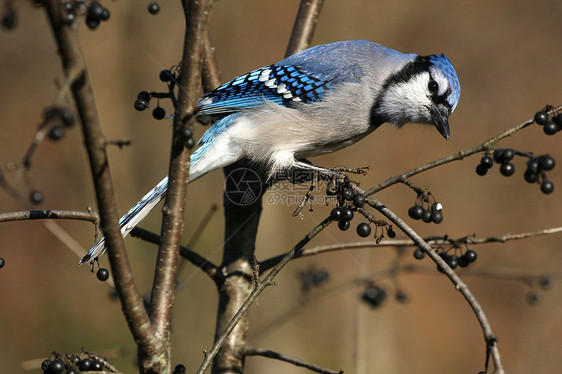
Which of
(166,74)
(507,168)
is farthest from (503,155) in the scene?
(166,74)

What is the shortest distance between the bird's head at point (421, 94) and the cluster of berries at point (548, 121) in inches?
45.7

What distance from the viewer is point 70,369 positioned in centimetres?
187

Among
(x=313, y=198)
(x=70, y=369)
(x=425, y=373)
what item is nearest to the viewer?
(x=70, y=369)

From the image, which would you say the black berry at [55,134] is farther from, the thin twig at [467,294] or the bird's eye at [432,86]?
the bird's eye at [432,86]

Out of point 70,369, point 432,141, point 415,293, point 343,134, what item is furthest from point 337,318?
point 70,369

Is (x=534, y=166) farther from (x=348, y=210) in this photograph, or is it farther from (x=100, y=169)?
(x=100, y=169)

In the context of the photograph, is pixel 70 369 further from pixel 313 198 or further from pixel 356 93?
pixel 356 93

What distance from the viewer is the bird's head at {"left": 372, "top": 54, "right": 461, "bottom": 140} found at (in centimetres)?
325

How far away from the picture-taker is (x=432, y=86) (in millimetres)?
3291

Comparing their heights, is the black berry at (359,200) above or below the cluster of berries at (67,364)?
above

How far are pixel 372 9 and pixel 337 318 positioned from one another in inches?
141

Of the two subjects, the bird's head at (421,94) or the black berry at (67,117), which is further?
the bird's head at (421,94)

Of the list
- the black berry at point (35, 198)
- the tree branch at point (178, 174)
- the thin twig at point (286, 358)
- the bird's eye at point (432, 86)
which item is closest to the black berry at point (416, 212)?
the thin twig at point (286, 358)

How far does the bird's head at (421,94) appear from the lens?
10.7 feet
